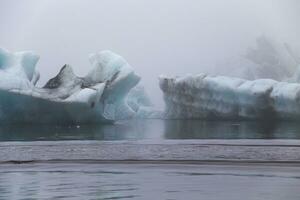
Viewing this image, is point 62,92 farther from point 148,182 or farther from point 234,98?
point 148,182

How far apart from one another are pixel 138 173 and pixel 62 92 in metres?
17.0

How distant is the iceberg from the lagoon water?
805 centimetres

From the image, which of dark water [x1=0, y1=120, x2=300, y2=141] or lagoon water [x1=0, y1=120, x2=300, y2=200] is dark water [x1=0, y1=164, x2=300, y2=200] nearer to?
lagoon water [x1=0, y1=120, x2=300, y2=200]

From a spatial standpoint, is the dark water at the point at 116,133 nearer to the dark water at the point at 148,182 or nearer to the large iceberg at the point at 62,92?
the large iceberg at the point at 62,92

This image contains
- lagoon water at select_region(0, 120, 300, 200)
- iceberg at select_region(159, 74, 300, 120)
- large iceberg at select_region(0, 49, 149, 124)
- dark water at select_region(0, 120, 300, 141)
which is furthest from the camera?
iceberg at select_region(159, 74, 300, 120)

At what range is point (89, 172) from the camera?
13.1 m

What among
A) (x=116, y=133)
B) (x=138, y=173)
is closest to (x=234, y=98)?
(x=116, y=133)

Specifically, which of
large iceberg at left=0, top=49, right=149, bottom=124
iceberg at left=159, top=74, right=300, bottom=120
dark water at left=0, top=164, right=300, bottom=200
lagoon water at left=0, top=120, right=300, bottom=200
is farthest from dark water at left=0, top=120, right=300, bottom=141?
dark water at left=0, top=164, right=300, bottom=200

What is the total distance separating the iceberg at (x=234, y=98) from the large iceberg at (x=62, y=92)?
3.64m

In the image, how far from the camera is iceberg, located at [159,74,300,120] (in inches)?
1209

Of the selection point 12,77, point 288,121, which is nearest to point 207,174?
point 12,77

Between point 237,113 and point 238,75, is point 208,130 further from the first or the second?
point 238,75

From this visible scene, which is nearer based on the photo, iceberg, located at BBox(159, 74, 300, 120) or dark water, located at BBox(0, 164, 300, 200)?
dark water, located at BBox(0, 164, 300, 200)

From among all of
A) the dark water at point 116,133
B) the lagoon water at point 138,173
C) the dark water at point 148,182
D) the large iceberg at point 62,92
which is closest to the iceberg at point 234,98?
the dark water at point 116,133
